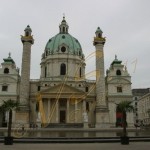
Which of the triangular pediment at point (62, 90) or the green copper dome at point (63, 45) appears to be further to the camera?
the green copper dome at point (63, 45)

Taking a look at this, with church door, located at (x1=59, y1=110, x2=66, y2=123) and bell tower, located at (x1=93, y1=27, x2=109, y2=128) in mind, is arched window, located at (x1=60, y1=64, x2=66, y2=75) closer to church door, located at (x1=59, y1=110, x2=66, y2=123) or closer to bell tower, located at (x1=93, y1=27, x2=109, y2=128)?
church door, located at (x1=59, y1=110, x2=66, y2=123)

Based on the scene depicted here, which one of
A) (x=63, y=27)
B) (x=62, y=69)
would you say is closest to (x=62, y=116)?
(x=62, y=69)

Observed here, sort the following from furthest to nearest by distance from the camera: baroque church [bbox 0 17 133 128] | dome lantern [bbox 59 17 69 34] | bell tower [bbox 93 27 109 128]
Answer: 1. dome lantern [bbox 59 17 69 34]
2. baroque church [bbox 0 17 133 128]
3. bell tower [bbox 93 27 109 128]

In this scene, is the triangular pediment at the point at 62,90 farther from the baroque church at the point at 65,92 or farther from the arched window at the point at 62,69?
the arched window at the point at 62,69

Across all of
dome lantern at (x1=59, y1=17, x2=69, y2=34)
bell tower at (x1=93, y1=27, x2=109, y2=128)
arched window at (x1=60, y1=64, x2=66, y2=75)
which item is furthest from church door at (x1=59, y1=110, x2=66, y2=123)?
dome lantern at (x1=59, y1=17, x2=69, y2=34)

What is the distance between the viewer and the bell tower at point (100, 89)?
6531cm

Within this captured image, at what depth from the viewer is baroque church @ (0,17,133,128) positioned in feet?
219

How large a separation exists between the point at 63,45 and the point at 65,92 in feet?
60.1

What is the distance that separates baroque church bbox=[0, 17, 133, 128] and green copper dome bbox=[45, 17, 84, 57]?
1.63 m

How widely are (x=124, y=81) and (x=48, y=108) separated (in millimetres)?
23021

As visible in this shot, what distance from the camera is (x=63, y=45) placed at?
81000 mm

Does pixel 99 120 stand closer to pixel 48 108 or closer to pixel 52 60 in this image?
pixel 48 108

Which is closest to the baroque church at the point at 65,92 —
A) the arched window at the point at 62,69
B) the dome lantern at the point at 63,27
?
the arched window at the point at 62,69

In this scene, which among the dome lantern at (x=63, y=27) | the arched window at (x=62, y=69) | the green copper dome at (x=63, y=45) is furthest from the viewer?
the dome lantern at (x=63, y=27)
